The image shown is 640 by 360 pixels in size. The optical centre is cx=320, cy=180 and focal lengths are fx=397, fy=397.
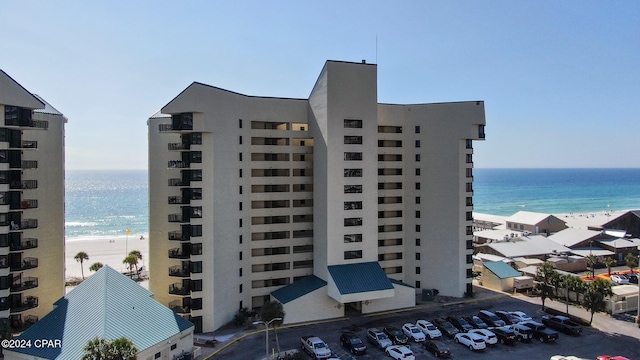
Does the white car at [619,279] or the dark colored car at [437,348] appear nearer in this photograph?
the dark colored car at [437,348]

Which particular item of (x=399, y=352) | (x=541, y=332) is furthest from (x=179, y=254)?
(x=541, y=332)

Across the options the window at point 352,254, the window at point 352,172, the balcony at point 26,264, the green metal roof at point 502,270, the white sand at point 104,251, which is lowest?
the white sand at point 104,251

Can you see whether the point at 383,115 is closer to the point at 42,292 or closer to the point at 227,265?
the point at 227,265

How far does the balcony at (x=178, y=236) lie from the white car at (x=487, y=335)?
3194cm

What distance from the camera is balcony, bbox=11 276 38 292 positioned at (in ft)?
133

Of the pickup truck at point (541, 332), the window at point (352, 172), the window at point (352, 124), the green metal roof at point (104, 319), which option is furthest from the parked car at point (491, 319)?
the green metal roof at point (104, 319)

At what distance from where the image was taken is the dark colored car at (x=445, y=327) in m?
41.6

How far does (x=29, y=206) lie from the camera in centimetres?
4309

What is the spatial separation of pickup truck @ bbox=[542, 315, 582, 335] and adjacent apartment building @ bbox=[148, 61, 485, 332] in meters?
13.0

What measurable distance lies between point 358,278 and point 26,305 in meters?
35.7

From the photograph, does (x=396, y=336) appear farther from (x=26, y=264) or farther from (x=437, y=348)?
(x=26, y=264)

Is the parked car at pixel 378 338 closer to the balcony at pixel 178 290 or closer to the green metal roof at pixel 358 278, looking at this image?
the green metal roof at pixel 358 278

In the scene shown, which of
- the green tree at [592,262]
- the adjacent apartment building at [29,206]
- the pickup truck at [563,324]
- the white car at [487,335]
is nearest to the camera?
the adjacent apartment building at [29,206]

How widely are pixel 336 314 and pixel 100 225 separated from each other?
133 meters
